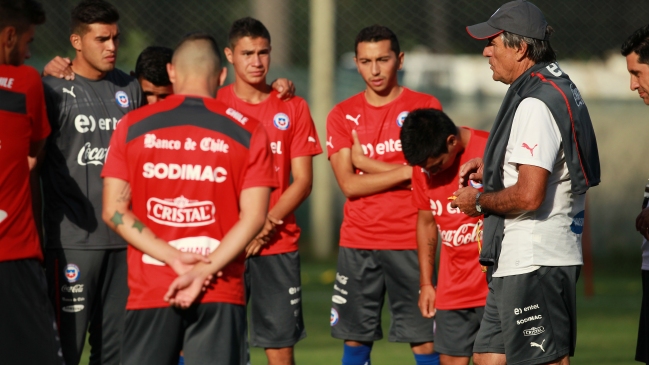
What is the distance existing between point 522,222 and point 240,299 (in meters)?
1.50

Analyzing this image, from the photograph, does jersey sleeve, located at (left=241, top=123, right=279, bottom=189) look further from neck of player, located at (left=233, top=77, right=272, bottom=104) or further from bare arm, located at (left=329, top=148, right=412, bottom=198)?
bare arm, located at (left=329, top=148, right=412, bottom=198)

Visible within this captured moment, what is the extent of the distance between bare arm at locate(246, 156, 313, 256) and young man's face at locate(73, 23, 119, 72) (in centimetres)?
141

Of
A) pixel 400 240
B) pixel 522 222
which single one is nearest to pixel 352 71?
pixel 400 240

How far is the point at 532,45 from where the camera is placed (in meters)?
5.07

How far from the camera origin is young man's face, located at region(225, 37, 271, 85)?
21.7ft

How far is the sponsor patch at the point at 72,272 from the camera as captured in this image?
19.2 ft

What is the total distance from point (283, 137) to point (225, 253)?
2207 mm

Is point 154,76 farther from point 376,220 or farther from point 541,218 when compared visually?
point 541,218

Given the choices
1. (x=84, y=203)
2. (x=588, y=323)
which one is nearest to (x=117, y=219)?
(x=84, y=203)

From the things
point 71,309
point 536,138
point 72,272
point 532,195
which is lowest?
point 71,309

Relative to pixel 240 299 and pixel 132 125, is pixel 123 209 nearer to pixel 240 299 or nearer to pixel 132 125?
pixel 132 125

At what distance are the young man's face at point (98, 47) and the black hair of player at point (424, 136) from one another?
6.24 feet

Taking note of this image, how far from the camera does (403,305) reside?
6.97 meters

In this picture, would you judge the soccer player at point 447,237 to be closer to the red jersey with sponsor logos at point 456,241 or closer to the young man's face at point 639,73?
the red jersey with sponsor logos at point 456,241
